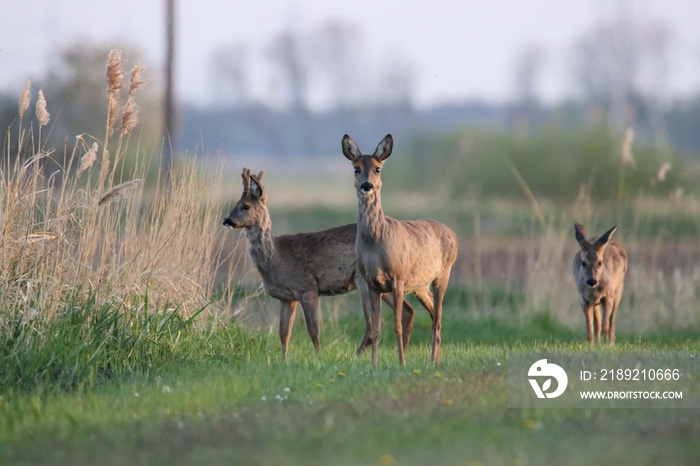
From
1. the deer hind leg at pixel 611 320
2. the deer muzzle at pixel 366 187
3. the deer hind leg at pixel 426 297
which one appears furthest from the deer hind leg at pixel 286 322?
the deer hind leg at pixel 611 320

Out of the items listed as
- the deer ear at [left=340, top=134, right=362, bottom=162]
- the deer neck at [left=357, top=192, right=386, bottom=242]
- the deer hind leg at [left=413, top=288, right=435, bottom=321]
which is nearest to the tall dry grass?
the deer ear at [left=340, top=134, right=362, bottom=162]

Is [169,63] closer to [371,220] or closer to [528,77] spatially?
[371,220]

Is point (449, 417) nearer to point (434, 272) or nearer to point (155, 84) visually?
point (434, 272)

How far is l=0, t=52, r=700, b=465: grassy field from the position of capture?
22.4 ft

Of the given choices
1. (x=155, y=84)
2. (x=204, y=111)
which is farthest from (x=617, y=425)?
(x=204, y=111)

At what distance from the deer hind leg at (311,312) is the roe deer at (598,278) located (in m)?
3.27

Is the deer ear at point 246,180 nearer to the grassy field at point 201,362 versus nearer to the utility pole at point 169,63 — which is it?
the grassy field at point 201,362

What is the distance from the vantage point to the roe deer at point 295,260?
11.5m

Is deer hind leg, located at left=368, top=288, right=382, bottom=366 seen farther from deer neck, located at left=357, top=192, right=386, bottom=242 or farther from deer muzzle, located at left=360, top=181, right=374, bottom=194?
deer muzzle, located at left=360, top=181, right=374, bottom=194

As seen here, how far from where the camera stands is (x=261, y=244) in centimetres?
1173

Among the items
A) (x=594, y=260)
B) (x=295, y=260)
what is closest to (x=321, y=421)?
(x=295, y=260)

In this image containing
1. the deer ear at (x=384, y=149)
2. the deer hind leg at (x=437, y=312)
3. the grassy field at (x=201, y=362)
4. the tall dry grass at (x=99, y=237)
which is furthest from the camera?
the deer hind leg at (x=437, y=312)

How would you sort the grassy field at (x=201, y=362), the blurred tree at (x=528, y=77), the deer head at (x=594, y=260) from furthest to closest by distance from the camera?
the blurred tree at (x=528, y=77) → the deer head at (x=594, y=260) → the grassy field at (x=201, y=362)

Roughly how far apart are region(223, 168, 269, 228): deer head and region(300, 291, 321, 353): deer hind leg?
37.7 inches
